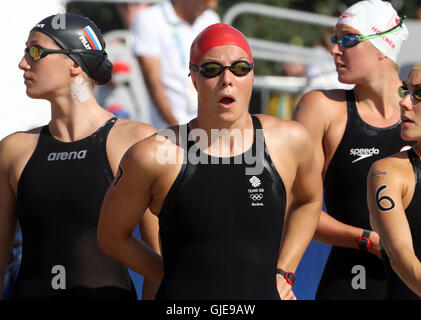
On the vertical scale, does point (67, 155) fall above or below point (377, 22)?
below

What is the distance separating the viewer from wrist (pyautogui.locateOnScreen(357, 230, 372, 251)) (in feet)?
17.6

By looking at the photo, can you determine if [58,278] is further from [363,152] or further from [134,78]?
[134,78]

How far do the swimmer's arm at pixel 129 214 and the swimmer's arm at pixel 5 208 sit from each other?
2.64 ft

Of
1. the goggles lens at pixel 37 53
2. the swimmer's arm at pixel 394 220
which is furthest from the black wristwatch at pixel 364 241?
the goggles lens at pixel 37 53

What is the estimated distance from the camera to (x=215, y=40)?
160 inches

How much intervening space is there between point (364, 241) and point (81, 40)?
2.17 meters

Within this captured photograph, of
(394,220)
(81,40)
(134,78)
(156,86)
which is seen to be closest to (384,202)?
(394,220)

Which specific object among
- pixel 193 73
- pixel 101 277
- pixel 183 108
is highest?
pixel 193 73

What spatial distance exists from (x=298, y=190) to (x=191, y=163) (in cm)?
70
